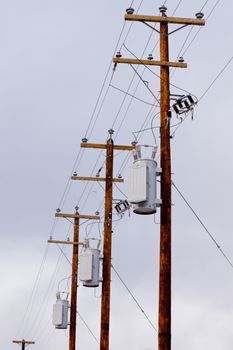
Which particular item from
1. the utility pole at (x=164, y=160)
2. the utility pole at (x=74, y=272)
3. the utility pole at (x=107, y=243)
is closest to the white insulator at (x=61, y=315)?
the utility pole at (x=74, y=272)

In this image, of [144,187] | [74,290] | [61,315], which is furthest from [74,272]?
[144,187]

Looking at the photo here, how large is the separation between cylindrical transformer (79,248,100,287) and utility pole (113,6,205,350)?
9.70 meters

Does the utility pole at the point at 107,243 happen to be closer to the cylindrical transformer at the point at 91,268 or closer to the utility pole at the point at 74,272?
the cylindrical transformer at the point at 91,268

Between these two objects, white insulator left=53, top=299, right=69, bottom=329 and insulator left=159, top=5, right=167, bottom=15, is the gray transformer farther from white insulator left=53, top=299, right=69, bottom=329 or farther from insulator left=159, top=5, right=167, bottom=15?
white insulator left=53, top=299, right=69, bottom=329

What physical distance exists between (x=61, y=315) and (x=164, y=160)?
21237mm

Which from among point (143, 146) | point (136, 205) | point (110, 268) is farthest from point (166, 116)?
point (110, 268)

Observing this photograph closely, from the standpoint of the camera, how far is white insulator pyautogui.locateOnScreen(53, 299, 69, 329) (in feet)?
113

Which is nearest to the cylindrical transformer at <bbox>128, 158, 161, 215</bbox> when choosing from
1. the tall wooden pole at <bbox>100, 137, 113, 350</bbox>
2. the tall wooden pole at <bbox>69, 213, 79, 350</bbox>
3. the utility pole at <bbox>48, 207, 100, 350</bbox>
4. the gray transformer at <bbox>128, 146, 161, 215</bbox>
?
the gray transformer at <bbox>128, 146, 161, 215</bbox>

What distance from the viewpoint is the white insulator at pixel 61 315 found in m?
34.5

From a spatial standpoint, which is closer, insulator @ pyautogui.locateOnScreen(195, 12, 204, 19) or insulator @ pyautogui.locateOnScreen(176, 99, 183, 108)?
insulator @ pyautogui.locateOnScreen(176, 99, 183, 108)

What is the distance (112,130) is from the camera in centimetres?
2516

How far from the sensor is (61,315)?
34469 millimetres

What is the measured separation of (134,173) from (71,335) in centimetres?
2099

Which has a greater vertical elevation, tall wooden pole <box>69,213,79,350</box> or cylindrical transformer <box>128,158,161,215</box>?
tall wooden pole <box>69,213,79,350</box>
